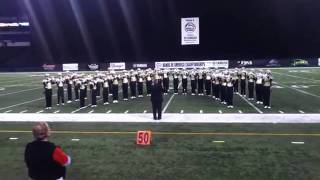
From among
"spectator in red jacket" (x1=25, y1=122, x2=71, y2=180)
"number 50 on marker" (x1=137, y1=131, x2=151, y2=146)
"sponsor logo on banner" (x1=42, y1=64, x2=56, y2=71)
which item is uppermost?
"spectator in red jacket" (x1=25, y1=122, x2=71, y2=180)

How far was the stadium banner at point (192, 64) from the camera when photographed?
119 ft

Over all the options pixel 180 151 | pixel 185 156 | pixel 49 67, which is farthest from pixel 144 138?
pixel 49 67

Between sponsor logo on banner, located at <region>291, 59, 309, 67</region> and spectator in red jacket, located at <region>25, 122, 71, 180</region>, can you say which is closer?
spectator in red jacket, located at <region>25, 122, 71, 180</region>

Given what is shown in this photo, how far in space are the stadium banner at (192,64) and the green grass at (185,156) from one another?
25.3m

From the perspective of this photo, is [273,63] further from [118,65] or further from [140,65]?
[118,65]

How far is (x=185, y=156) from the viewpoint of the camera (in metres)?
8.16

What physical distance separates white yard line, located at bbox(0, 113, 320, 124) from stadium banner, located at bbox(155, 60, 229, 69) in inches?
893

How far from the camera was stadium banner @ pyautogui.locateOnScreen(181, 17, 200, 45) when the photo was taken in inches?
1449

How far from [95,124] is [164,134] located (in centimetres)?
237

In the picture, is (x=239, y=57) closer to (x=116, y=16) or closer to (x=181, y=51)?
(x=181, y=51)

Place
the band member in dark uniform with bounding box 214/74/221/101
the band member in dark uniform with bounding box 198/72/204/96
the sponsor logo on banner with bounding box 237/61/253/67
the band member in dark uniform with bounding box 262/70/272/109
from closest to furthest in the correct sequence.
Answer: the band member in dark uniform with bounding box 262/70/272/109 < the band member in dark uniform with bounding box 214/74/221/101 < the band member in dark uniform with bounding box 198/72/204/96 < the sponsor logo on banner with bounding box 237/61/253/67

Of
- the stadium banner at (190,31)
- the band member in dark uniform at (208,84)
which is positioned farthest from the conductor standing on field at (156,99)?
the stadium banner at (190,31)

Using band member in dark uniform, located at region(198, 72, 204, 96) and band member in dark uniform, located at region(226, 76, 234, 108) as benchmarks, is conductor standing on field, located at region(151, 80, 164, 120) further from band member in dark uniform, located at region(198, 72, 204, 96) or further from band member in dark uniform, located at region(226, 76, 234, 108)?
band member in dark uniform, located at region(198, 72, 204, 96)

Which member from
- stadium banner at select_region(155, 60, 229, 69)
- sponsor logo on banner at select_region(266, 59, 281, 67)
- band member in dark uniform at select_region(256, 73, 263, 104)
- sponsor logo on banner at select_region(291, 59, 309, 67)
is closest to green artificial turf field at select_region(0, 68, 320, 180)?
band member in dark uniform at select_region(256, 73, 263, 104)
